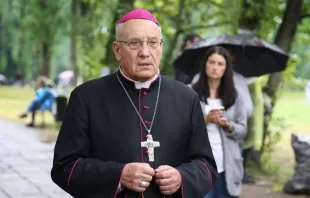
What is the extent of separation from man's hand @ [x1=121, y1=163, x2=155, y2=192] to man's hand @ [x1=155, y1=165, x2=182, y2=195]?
0.12 feet

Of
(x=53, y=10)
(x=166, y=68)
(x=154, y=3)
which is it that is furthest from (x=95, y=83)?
(x=53, y=10)

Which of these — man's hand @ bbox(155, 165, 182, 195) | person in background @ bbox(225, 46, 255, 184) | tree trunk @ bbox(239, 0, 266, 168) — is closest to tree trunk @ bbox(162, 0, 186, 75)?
tree trunk @ bbox(239, 0, 266, 168)

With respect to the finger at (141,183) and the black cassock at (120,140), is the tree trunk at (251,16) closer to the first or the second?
the black cassock at (120,140)

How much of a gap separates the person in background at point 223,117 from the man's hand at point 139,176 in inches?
88.1

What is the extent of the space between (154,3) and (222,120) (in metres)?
7.25

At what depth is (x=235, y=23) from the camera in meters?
10.2

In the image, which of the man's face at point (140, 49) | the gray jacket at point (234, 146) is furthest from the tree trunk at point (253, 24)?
the man's face at point (140, 49)

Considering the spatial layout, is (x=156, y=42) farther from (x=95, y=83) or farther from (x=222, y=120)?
(x=222, y=120)

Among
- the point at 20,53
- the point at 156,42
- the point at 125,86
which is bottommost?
the point at 20,53

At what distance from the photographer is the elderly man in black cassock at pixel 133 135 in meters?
2.73

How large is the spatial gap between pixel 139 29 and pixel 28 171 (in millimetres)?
6339

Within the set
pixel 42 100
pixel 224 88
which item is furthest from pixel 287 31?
pixel 42 100

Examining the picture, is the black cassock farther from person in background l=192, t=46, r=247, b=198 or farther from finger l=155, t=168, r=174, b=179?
person in background l=192, t=46, r=247, b=198

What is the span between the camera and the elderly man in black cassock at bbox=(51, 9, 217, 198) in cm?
273
